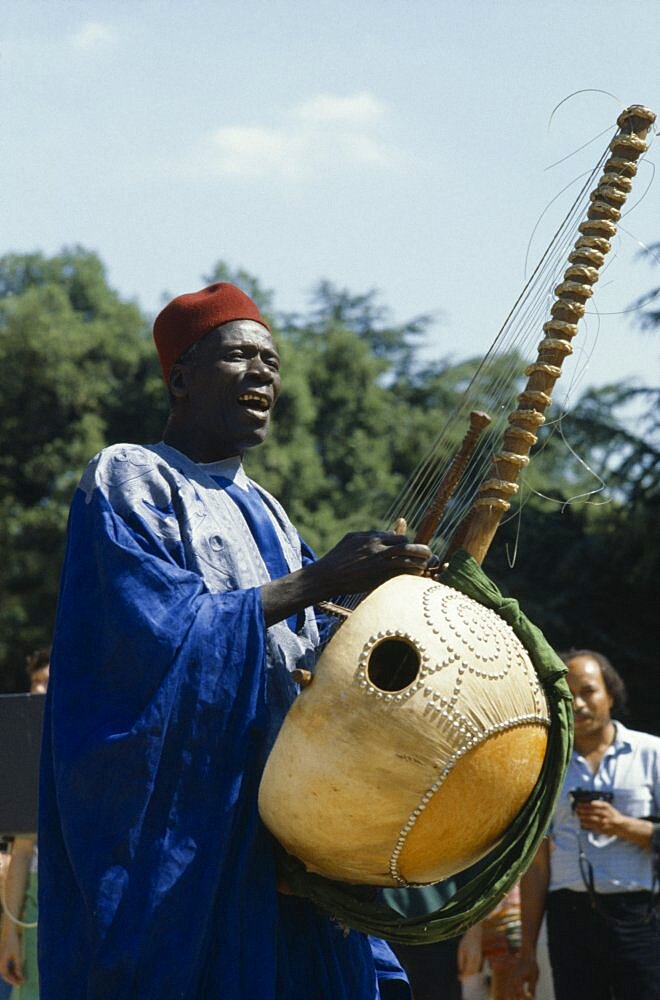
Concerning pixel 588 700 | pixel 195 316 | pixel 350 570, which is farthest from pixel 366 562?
pixel 588 700

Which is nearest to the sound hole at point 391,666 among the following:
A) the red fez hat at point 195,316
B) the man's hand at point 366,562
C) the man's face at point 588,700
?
the man's hand at point 366,562

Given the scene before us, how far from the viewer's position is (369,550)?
330 centimetres

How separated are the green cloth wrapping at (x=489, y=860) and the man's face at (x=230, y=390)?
2.48 ft

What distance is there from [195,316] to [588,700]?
3.24 m

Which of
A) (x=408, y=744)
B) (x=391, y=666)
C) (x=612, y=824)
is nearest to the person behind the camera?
(x=408, y=744)

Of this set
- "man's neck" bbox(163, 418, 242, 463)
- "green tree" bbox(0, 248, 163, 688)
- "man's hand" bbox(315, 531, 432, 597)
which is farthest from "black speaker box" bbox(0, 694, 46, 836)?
"green tree" bbox(0, 248, 163, 688)

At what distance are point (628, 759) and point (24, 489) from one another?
2079 centimetres

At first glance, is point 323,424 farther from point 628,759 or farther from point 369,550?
point 369,550

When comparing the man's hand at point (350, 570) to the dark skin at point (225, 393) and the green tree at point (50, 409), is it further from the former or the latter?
the green tree at point (50, 409)

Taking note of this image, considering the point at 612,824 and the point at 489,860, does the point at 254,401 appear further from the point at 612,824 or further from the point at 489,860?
the point at 612,824

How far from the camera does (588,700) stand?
6496mm

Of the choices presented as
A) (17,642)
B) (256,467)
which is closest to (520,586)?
(256,467)

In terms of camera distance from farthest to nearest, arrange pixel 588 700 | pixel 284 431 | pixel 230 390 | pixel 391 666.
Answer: pixel 284 431
pixel 588 700
pixel 230 390
pixel 391 666

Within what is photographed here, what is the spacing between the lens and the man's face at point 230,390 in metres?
3.85
